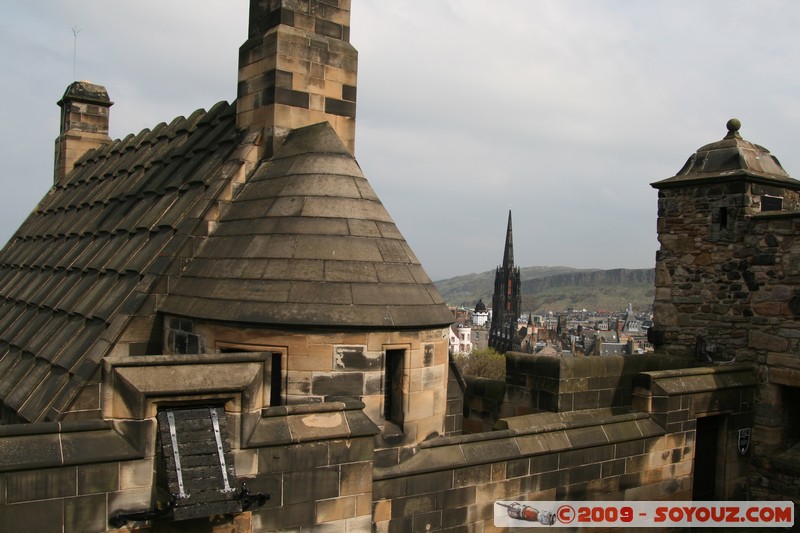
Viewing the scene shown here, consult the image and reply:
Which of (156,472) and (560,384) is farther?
(560,384)

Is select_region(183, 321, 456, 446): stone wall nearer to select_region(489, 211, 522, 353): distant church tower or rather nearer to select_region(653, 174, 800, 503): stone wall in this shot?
select_region(653, 174, 800, 503): stone wall

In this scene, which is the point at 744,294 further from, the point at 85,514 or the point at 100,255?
the point at 100,255

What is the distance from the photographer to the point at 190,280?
798cm

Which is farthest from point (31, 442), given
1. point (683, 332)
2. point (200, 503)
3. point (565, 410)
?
point (683, 332)

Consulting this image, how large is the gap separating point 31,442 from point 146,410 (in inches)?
30.3

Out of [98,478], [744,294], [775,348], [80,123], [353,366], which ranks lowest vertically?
[98,478]

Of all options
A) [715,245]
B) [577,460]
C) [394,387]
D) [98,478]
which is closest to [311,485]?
[98,478]

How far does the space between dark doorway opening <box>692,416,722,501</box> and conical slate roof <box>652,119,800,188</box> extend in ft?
12.2

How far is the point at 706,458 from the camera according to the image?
9859 mm

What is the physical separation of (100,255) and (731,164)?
975 centimetres

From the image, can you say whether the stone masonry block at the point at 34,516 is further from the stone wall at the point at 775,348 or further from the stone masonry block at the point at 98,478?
the stone wall at the point at 775,348

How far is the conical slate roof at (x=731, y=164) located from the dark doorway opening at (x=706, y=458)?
3.72 m

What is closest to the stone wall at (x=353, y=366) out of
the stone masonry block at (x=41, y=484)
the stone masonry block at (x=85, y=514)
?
the stone masonry block at (x=85, y=514)

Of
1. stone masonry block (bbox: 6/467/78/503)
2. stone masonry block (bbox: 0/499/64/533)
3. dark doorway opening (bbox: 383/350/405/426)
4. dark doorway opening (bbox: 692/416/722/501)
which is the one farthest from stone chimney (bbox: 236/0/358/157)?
dark doorway opening (bbox: 692/416/722/501)
